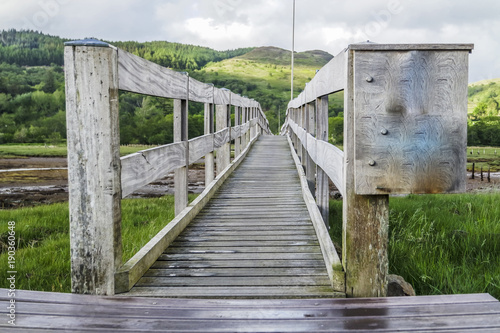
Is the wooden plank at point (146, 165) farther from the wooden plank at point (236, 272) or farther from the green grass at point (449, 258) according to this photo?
the green grass at point (449, 258)

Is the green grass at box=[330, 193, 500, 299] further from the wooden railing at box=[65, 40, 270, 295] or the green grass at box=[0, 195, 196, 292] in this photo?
the green grass at box=[0, 195, 196, 292]

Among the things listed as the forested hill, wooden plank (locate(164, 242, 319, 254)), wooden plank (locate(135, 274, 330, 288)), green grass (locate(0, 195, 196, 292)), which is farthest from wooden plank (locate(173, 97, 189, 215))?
the forested hill

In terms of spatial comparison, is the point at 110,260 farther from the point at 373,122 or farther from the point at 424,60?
the point at 424,60

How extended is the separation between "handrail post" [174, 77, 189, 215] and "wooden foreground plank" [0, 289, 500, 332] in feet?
7.07

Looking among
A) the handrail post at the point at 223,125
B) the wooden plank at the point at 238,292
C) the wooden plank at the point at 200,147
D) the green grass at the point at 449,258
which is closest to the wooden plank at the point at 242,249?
the wooden plank at the point at 238,292

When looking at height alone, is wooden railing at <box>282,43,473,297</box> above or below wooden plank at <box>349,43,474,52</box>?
below

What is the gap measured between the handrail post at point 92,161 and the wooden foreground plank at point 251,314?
0.21 meters

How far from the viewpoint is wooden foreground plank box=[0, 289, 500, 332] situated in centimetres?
190

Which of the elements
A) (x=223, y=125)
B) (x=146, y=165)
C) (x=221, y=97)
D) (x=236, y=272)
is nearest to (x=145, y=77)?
(x=146, y=165)

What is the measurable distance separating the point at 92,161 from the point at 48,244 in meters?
4.04

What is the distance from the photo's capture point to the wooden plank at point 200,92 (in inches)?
175

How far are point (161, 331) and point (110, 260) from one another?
2.38ft

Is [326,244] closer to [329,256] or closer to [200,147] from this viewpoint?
[329,256]

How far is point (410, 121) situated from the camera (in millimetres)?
2332
